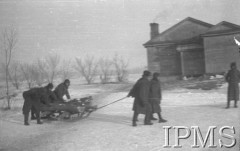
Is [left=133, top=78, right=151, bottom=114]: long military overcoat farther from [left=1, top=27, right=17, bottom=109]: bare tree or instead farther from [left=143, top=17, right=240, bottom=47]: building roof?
[left=143, top=17, right=240, bottom=47]: building roof

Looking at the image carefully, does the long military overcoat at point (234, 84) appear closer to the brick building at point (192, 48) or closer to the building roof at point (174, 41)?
the brick building at point (192, 48)

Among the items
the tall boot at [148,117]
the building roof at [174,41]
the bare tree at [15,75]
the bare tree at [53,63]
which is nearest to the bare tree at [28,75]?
the bare tree at [15,75]

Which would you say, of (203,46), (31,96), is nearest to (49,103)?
(31,96)

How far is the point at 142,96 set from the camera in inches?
263

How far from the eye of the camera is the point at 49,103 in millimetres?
8219

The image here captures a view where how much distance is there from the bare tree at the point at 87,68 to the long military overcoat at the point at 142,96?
3275cm

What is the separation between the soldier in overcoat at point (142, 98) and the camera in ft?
22.0

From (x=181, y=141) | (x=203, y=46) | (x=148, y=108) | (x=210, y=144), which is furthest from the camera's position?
(x=203, y=46)

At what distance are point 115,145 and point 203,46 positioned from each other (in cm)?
1895

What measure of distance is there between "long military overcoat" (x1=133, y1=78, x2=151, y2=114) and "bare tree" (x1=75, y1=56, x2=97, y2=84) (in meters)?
32.8

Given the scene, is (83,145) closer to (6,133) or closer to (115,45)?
(6,133)

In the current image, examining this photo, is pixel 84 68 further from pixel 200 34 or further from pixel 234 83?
pixel 234 83

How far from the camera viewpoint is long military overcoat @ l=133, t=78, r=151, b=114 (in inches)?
263

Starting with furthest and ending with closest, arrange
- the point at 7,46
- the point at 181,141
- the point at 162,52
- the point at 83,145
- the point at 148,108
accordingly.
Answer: the point at 162,52 → the point at 7,46 → the point at 148,108 → the point at 83,145 → the point at 181,141
